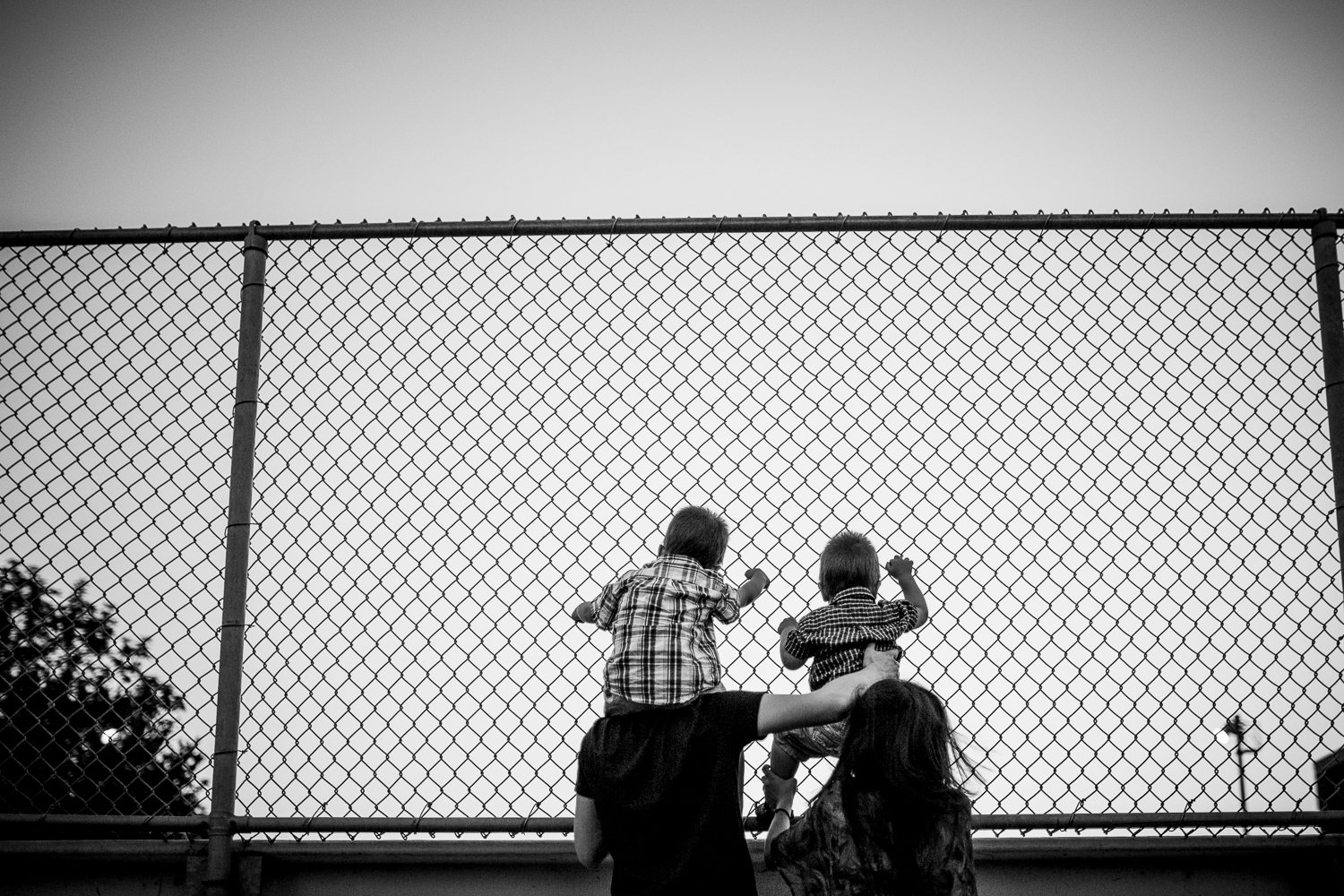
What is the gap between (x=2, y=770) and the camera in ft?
7.82

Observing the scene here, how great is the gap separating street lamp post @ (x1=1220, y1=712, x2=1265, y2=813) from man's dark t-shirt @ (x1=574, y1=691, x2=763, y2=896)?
1.25 m

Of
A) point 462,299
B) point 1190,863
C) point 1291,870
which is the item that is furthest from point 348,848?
point 1291,870

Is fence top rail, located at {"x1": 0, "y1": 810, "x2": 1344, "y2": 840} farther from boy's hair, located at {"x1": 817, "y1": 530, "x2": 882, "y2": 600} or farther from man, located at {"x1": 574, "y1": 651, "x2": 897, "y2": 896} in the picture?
boy's hair, located at {"x1": 817, "y1": 530, "x2": 882, "y2": 600}

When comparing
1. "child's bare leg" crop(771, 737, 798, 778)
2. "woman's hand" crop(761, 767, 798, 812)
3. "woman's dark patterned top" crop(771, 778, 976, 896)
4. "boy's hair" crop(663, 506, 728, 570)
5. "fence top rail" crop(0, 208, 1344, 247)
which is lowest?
"woman's dark patterned top" crop(771, 778, 976, 896)

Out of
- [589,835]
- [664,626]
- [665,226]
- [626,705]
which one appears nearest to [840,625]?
[664,626]

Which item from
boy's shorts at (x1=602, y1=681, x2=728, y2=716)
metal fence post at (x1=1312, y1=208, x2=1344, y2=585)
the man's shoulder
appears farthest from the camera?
metal fence post at (x1=1312, y1=208, x2=1344, y2=585)

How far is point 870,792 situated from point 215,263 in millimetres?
2254

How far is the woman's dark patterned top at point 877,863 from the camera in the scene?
1946 millimetres

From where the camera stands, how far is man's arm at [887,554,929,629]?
2.57 meters

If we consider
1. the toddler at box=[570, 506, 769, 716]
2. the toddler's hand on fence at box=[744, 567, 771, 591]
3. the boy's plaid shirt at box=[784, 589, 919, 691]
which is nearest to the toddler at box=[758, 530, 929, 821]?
the boy's plaid shirt at box=[784, 589, 919, 691]

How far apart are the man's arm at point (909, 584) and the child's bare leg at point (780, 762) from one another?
0.51 m

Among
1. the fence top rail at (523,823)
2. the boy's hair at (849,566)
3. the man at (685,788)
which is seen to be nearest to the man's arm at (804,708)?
the man at (685,788)

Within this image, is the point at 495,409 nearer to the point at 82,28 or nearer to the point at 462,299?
the point at 462,299

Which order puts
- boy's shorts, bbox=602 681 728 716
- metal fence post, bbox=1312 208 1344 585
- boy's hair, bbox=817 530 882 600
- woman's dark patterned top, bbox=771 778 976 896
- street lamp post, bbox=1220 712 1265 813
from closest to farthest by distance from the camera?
woman's dark patterned top, bbox=771 778 976 896
boy's shorts, bbox=602 681 728 716
street lamp post, bbox=1220 712 1265 813
metal fence post, bbox=1312 208 1344 585
boy's hair, bbox=817 530 882 600
